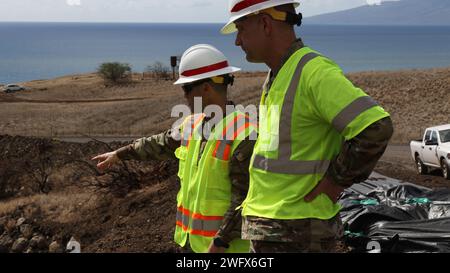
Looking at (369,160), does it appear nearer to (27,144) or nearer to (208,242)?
(208,242)

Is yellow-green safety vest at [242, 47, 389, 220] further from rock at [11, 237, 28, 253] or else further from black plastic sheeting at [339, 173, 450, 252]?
rock at [11, 237, 28, 253]

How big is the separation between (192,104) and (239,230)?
85 centimetres

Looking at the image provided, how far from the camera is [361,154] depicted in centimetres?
288

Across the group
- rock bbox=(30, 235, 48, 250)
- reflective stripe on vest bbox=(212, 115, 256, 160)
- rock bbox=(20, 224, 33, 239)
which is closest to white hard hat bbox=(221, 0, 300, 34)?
reflective stripe on vest bbox=(212, 115, 256, 160)

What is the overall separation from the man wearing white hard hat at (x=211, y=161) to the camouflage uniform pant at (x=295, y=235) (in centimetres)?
45

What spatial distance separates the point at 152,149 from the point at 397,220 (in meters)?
4.81

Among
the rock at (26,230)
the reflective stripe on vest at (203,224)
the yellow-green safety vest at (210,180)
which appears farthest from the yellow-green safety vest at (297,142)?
the rock at (26,230)

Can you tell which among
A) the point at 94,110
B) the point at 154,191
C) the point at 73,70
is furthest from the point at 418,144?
the point at 73,70

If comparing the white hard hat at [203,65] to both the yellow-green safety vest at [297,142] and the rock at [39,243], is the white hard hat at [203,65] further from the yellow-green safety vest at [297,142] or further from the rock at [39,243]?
the rock at [39,243]

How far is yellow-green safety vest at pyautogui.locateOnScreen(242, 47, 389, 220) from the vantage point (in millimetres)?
3020

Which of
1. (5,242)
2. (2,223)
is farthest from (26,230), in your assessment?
(2,223)

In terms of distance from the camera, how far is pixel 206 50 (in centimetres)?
410

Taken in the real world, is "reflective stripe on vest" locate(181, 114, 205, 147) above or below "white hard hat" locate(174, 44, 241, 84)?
below

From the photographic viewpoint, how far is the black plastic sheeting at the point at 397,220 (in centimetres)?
741
